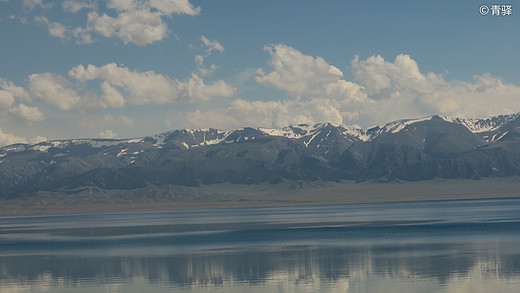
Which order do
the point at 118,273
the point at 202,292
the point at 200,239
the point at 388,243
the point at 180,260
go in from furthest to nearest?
the point at 200,239, the point at 388,243, the point at 180,260, the point at 118,273, the point at 202,292

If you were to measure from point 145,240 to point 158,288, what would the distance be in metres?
64.7

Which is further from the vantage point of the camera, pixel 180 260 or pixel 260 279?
pixel 180 260

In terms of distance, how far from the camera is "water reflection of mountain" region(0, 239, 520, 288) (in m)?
70.8

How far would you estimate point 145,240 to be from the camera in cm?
13088

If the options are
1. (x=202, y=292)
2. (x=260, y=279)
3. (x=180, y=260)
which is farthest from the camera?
(x=180, y=260)

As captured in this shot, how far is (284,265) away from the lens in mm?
81375

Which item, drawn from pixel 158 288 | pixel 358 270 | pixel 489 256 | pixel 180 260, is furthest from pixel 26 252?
pixel 489 256

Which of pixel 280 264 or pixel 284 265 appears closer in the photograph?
pixel 284 265

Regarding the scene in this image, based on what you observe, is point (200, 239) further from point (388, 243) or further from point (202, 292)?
point (202, 292)

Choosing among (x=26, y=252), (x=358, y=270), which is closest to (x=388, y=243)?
(x=358, y=270)

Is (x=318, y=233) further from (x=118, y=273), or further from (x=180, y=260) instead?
(x=118, y=273)

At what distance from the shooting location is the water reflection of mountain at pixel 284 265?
70750mm

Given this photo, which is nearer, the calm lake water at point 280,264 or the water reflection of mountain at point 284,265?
the calm lake water at point 280,264

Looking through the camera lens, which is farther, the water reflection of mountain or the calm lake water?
the water reflection of mountain
